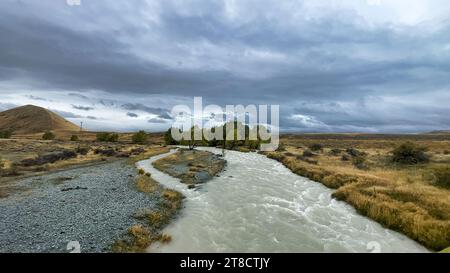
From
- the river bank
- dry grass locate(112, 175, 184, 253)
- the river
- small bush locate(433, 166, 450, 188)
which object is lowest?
the river

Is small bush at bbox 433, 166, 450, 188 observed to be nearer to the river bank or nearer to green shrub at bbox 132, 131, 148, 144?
the river bank

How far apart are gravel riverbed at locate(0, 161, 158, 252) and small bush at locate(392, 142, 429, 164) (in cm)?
4297

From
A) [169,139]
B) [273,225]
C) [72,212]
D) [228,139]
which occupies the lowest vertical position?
[273,225]

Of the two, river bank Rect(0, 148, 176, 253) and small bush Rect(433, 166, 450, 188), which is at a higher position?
small bush Rect(433, 166, 450, 188)

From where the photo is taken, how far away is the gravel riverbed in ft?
46.9

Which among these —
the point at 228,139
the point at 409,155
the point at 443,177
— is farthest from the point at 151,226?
the point at 228,139

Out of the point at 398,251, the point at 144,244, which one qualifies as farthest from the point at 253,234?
the point at 398,251

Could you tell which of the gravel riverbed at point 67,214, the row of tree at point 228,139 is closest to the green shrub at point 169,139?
the row of tree at point 228,139

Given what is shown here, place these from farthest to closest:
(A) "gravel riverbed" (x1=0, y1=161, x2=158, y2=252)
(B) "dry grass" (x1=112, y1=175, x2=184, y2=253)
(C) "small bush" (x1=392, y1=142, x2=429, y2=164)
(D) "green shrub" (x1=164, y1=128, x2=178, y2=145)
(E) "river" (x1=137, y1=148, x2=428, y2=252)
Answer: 1. (D) "green shrub" (x1=164, y1=128, x2=178, y2=145)
2. (C) "small bush" (x1=392, y1=142, x2=429, y2=164)
3. (E) "river" (x1=137, y1=148, x2=428, y2=252)
4. (B) "dry grass" (x1=112, y1=175, x2=184, y2=253)
5. (A) "gravel riverbed" (x1=0, y1=161, x2=158, y2=252)

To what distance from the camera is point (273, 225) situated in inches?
743


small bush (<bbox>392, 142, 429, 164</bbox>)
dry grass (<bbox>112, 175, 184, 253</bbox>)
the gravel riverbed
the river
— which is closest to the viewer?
the gravel riverbed

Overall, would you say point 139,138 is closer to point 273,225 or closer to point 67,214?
point 67,214

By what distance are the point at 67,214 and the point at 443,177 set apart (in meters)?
35.4

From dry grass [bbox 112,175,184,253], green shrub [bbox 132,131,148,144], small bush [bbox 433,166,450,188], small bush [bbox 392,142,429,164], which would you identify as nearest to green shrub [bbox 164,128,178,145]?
green shrub [bbox 132,131,148,144]
